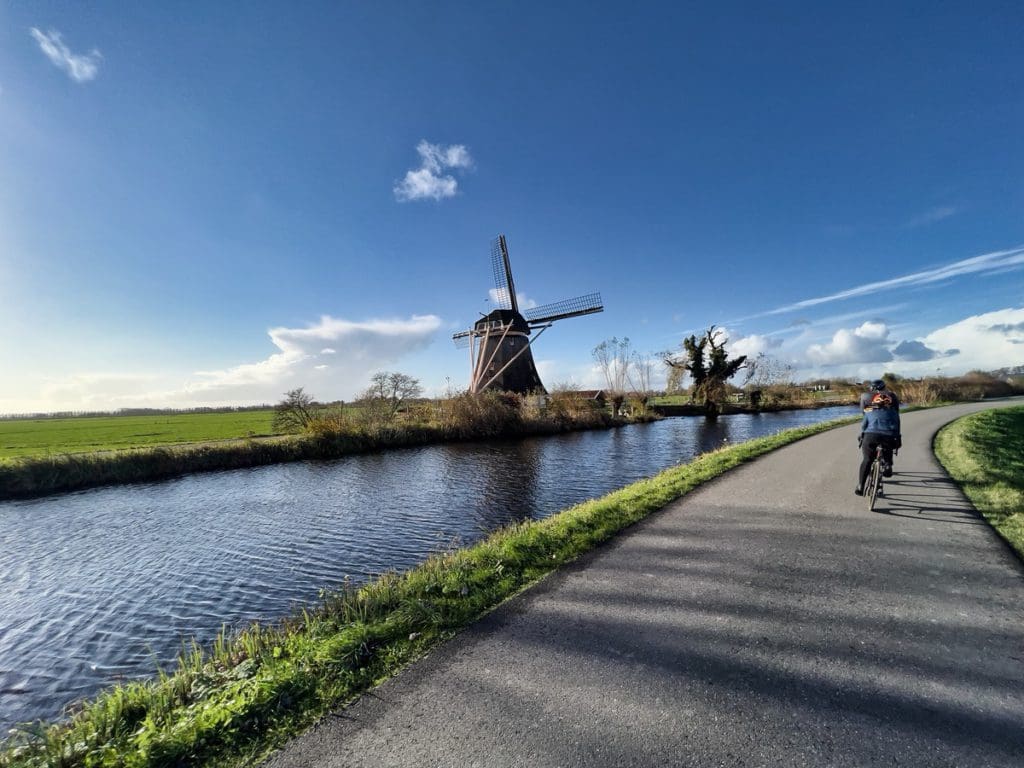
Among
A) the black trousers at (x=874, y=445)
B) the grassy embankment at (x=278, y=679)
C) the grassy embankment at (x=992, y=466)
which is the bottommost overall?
the grassy embankment at (x=278, y=679)

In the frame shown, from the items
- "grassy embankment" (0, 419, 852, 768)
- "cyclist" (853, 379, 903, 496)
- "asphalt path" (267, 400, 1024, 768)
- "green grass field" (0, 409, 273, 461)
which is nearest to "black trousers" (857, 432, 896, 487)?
"cyclist" (853, 379, 903, 496)

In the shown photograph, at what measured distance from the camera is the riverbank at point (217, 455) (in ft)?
55.5

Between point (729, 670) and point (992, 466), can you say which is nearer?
point (729, 670)

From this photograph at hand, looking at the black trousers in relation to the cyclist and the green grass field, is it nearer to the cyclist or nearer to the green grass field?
the cyclist

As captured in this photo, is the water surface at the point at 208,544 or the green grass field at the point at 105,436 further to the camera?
the green grass field at the point at 105,436

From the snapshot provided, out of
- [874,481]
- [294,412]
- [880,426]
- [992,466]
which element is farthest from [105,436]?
Answer: [992,466]

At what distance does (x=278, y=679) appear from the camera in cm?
330

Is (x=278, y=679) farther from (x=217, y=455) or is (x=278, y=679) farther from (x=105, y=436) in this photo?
(x=105, y=436)

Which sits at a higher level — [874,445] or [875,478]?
[874,445]

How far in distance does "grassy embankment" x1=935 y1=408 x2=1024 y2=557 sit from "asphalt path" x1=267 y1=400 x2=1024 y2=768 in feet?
3.22

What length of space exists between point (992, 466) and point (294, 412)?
3171 cm

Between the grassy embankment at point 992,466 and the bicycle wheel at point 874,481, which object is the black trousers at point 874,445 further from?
the grassy embankment at point 992,466

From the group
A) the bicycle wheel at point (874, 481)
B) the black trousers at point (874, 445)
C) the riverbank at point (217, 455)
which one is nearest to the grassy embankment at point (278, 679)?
the bicycle wheel at point (874, 481)

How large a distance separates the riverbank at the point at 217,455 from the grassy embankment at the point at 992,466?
22.0m
